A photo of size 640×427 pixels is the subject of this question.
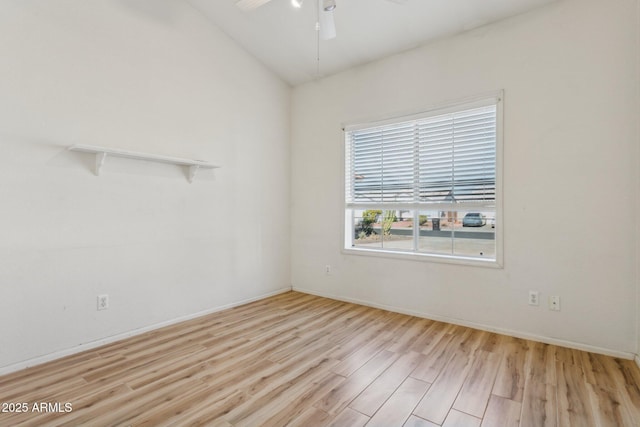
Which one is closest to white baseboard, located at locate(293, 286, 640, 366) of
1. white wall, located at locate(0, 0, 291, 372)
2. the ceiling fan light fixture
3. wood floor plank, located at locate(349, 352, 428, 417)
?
wood floor plank, located at locate(349, 352, 428, 417)

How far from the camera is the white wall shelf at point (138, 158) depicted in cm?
249

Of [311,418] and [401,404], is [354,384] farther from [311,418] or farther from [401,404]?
[311,418]

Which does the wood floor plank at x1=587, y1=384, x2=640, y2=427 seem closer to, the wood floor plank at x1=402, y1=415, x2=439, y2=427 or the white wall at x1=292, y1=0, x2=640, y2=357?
the white wall at x1=292, y1=0, x2=640, y2=357

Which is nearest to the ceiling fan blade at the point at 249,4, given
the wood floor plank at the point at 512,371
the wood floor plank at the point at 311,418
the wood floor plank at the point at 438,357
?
the wood floor plank at the point at 311,418

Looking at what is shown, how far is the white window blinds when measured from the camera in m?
3.13

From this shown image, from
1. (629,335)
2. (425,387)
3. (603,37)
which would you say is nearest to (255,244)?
(425,387)

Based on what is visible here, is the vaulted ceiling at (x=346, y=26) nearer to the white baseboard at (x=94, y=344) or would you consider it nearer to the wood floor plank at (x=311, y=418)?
the wood floor plank at (x=311, y=418)

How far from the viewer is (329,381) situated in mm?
2141

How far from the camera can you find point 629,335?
8.02 feet

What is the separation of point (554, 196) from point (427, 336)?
1.66 metres

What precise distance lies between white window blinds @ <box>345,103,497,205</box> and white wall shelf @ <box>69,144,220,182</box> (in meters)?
1.80

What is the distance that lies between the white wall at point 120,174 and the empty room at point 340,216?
17 millimetres

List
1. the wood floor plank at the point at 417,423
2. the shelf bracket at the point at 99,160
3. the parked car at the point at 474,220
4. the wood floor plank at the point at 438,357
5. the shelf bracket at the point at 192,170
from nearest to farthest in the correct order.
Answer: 1. the wood floor plank at the point at 417,423
2. the wood floor plank at the point at 438,357
3. the shelf bracket at the point at 99,160
4. the parked car at the point at 474,220
5. the shelf bracket at the point at 192,170

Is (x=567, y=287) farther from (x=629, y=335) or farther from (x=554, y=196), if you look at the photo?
(x=554, y=196)
